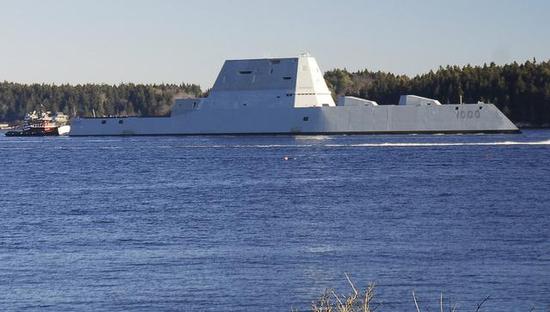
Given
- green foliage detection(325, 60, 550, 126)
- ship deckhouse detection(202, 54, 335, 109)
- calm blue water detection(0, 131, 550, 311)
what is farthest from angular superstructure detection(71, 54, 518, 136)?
Answer: calm blue water detection(0, 131, 550, 311)

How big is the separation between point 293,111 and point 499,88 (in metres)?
26.7

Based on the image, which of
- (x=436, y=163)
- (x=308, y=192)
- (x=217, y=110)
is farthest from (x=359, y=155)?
(x=217, y=110)

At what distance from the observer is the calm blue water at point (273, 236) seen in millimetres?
20500

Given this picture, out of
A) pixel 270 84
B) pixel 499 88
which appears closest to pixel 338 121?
pixel 270 84

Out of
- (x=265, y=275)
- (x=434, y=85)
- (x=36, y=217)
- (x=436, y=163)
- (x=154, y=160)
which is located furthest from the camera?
(x=434, y=85)

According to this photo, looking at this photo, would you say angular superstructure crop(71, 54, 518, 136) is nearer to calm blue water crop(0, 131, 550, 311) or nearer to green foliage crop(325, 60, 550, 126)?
green foliage crop(325, 60, 550, 126)

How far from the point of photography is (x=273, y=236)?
27750mm

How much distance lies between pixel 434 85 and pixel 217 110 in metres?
28.5

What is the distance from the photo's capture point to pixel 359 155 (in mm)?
66875

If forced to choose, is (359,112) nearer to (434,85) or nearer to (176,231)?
(434,85)

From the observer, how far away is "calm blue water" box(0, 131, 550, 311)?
2050 cm

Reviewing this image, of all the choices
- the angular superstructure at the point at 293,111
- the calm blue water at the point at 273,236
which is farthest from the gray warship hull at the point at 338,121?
the calm blue water at the point at 273,236

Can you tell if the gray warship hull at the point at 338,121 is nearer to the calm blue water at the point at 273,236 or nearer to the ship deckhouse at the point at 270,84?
the ship deckhouse at the point at 270,84

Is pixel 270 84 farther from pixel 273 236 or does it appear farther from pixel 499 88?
pixel 273 236
